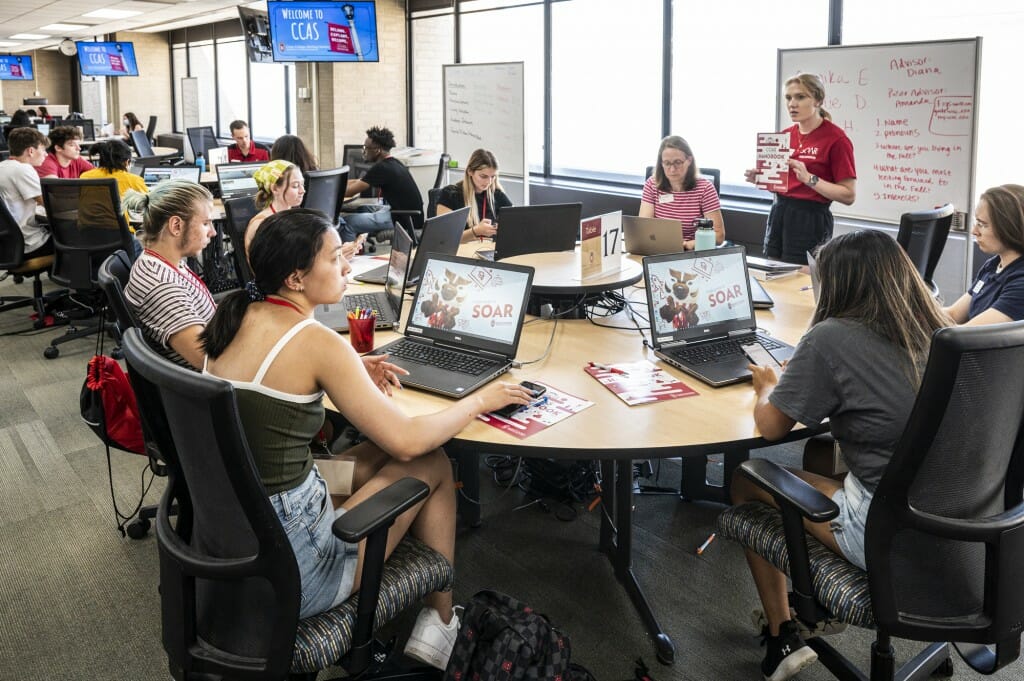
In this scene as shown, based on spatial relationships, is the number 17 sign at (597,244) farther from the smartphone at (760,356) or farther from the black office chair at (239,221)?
the black office chair at (239,221)

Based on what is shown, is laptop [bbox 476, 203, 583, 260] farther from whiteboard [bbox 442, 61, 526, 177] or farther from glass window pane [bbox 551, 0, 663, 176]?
glass window pane [bbox 551, 0, 663, 176]

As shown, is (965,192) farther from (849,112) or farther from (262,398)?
(262,398)

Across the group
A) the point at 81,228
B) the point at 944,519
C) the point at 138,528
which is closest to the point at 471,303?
the point at 944,519

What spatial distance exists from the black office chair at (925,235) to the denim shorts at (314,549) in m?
2.41

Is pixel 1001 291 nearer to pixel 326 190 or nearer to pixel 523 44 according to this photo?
pixel 326 190

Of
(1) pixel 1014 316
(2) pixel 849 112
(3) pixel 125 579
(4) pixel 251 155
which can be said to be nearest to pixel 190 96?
(4) pixel 251 155

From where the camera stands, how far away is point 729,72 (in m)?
6.08

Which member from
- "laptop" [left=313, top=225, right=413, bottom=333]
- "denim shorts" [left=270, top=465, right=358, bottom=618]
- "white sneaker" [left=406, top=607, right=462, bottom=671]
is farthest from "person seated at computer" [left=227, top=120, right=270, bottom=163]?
"denim shorts" [left=270, top=465, right=358, bottom=618]

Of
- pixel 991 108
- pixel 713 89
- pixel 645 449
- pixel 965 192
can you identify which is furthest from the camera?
pixel 713 89

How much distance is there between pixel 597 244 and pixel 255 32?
763cm

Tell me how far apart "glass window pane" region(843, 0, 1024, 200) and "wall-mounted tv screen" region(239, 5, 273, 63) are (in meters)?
6.72

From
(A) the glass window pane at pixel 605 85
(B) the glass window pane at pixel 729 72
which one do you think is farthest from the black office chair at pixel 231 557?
(A) the glass window pane at pixel 605 85

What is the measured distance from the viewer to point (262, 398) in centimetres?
157

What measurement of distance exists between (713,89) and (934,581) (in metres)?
5.28
